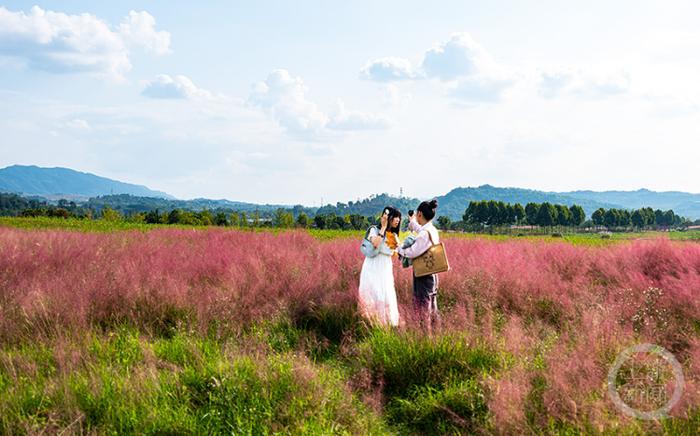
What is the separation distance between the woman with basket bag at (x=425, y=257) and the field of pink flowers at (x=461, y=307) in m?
0.28

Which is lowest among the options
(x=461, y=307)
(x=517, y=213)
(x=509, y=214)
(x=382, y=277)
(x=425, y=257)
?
(x=461, y=307)

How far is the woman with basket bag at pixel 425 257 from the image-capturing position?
23.7ft

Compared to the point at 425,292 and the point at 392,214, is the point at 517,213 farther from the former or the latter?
the point at 392,214

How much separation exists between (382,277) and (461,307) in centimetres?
129

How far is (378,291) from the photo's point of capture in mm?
7426

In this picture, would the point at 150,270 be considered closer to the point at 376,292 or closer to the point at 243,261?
the point at 243,261

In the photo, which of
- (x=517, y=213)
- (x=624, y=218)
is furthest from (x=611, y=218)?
(x=517, y=213)

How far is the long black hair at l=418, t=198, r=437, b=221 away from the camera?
283 inches

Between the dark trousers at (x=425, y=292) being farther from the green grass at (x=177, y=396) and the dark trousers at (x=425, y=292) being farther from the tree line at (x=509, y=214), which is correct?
the tree line at (x=509, y=214)

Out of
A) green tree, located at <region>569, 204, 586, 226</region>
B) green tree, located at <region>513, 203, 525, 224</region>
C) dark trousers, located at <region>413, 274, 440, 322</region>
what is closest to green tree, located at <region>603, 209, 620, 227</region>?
green tree, located at <region>569, 204, 586, 226</region>

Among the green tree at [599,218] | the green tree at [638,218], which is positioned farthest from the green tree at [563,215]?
the green tree at [638,218]

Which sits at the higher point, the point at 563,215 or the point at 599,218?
the point at 563,215

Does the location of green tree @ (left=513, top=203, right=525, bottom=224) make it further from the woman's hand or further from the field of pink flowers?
the woman's hand

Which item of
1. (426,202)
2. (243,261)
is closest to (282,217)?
(243,261)
